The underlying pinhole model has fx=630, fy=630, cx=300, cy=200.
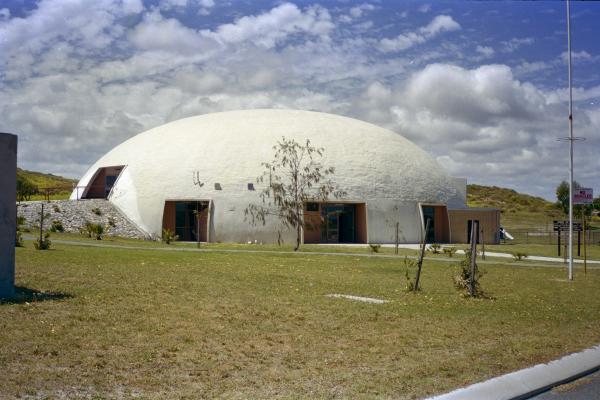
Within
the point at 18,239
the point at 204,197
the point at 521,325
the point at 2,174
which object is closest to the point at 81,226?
the point at 204,197

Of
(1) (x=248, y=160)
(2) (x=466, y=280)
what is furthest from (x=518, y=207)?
Answer: (2) (x=466, y=280)

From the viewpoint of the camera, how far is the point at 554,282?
19172mm

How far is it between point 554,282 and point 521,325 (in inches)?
346

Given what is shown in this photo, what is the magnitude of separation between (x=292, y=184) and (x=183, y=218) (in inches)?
306

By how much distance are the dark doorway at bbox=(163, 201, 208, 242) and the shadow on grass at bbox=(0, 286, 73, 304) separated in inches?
1132

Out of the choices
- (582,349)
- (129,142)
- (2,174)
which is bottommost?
(582,349)

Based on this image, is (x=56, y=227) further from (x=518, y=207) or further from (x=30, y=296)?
(x=518, y=207)

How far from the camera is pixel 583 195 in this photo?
69.3 feet

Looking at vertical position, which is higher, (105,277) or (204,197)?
(204,197)

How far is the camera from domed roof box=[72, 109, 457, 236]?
4109cm

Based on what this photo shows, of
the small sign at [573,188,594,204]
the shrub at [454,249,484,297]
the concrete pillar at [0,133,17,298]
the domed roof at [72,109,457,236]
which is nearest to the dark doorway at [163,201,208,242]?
the domed roof at [72,109,457,236]

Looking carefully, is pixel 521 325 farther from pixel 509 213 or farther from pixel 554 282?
pixel 509 213

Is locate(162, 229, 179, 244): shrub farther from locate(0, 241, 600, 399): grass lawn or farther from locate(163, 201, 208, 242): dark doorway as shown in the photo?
locate(0, 241, 600, 399): grass lawn

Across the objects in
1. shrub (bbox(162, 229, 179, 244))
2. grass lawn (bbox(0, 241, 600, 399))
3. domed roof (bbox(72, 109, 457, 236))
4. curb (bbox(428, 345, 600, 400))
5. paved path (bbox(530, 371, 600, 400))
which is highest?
domed roof (bbox(72, 109, 457, 236))
